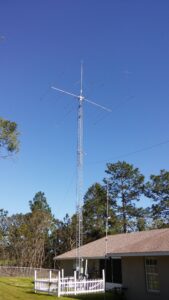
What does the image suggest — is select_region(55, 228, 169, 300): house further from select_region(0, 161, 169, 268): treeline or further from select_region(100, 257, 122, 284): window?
select_region(0, 161, 169, 268): treeline

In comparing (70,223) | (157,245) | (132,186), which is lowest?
(157,245)

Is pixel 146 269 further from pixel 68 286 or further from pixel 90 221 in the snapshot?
pixel 90 221

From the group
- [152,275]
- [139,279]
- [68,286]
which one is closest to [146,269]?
[152,275]

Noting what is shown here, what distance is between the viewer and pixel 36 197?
219 feet

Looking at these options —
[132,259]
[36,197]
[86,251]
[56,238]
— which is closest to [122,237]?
[86,251]

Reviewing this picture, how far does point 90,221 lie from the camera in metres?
49.6

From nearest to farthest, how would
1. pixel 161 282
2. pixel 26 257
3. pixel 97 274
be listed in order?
pixel 161 282 < pixel 97 274 < pixel 26 257

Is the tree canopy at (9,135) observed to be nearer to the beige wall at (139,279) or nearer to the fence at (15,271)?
the beige wall at (139,279)

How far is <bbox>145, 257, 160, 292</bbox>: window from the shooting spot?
18422 mm

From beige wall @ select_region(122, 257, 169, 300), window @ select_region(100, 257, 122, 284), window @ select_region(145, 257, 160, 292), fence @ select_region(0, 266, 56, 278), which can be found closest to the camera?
beige wall @ select_region(122, 257, 169, 300)

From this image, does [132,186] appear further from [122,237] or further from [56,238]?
[122,237]

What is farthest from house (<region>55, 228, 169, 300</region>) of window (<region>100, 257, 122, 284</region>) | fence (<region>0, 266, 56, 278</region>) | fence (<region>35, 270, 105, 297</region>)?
fence (<region>0, 266, 56, 278</region>)

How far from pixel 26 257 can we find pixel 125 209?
555 inches

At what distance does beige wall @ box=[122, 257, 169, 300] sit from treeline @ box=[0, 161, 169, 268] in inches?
987
